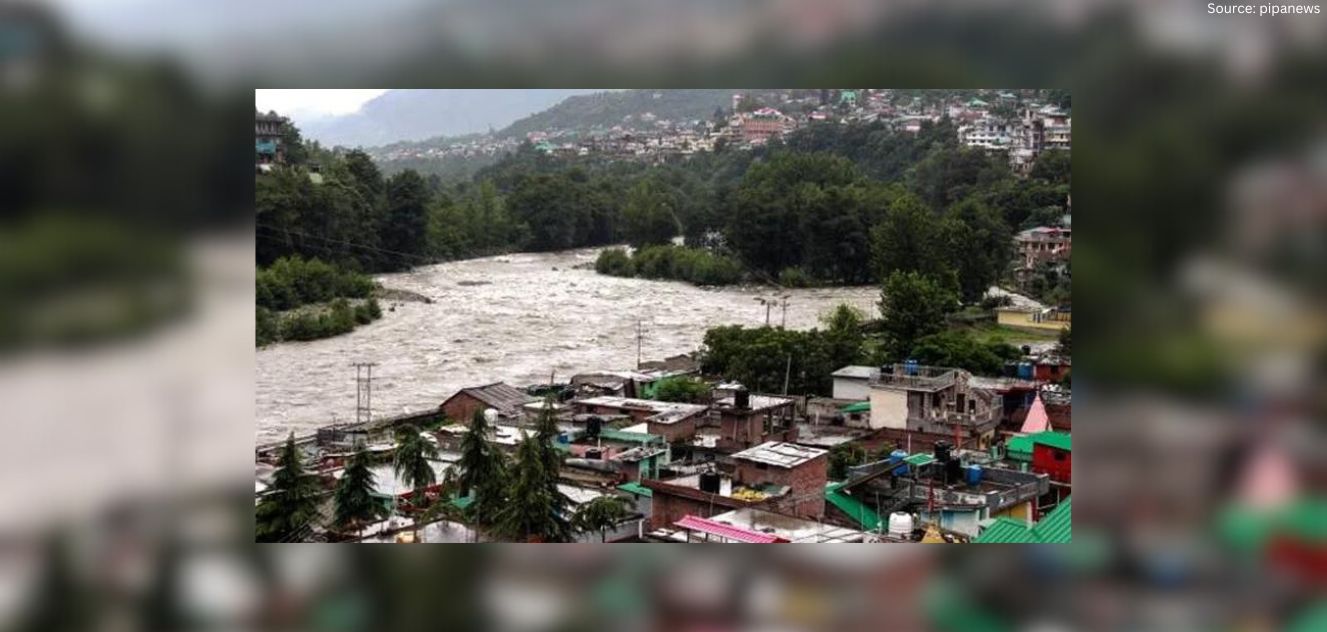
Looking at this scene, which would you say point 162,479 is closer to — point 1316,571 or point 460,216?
point 460,216

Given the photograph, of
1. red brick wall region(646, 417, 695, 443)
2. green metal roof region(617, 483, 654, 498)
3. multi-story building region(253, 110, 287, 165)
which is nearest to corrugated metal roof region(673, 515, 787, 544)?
green metal roof region(617, 483, 654, 498)

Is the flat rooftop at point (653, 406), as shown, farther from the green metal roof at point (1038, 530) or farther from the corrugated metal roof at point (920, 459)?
the green metal roof at point (1038, 530)

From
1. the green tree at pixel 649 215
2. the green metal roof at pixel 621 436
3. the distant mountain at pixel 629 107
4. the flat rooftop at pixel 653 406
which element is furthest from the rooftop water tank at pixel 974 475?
the distant mountain at pixel 629 107

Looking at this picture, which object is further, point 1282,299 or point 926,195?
point 926,195

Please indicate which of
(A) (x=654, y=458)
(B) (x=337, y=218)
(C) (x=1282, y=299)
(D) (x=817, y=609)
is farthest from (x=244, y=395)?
(C) (x=1282, y=299)

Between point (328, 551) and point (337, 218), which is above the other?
point (337, 218)

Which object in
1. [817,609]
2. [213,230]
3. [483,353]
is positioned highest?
[213,230]

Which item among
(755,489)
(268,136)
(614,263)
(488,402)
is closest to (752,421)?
(755,489)
